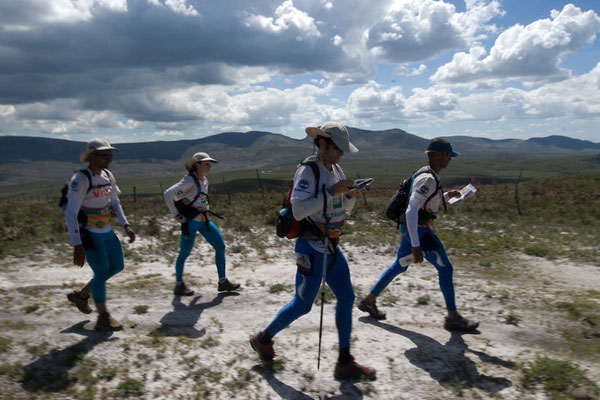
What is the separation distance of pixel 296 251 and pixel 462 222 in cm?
1211

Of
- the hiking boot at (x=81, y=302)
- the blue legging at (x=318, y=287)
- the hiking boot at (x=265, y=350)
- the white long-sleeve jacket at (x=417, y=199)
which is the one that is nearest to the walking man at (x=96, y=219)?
the hiking boot at (x=81, y=302)

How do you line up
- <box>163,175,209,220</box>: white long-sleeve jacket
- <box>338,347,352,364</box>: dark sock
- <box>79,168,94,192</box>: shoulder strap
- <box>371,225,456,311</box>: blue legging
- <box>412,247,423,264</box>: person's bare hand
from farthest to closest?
1. <box>163,175,209,220</box>: white long-sleeve jacket
2. <box>371,225,456,311</box>: blue legging
3. <box>79,168,94,192</box>: shoulder strap
4. <box>412,247,423,264</box>: person's bare hand
5. <box>338,347,352,364</box>: dark sock

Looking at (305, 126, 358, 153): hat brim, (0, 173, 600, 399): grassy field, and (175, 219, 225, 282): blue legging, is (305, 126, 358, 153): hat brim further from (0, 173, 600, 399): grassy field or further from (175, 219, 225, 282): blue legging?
(175, 219, 225, 282): blue legging

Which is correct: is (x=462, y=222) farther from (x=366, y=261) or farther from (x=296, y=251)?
(x=296, y=251)

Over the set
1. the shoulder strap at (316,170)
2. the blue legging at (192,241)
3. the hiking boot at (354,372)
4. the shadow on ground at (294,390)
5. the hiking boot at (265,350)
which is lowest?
the shadow on ground at (294,390)

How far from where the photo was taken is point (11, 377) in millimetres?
4297

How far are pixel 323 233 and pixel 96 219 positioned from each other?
332cm

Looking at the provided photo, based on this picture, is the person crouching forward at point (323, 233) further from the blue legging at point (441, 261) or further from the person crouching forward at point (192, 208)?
the person crouching forward at point (192, 208)

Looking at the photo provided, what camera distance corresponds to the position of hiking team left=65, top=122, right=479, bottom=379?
4.23 metres

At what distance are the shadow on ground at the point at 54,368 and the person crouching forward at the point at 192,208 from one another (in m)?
2.55

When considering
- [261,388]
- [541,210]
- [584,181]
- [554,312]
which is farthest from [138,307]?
[584,181]

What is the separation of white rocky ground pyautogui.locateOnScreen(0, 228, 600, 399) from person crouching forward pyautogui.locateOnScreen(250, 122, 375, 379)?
248 mm

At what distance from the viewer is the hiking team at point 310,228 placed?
4227 mm

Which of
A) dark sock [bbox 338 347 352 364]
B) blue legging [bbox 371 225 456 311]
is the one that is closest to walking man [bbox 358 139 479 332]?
blue legging [bbox 371 225 456 311]
